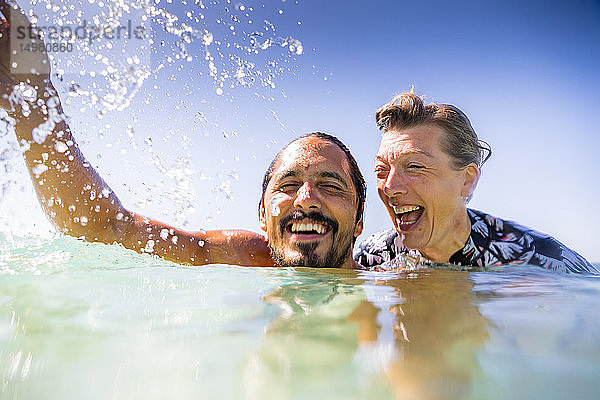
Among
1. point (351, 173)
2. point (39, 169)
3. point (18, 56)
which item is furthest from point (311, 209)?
point (18, 56)

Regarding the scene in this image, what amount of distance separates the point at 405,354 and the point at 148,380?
686 millimetres

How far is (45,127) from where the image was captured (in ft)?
12.5

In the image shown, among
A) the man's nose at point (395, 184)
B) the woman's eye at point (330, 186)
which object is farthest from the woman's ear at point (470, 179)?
the woman's eye at point (330, 186)

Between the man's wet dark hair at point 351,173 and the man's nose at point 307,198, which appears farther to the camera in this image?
the man's wet dark hair at point 351,173

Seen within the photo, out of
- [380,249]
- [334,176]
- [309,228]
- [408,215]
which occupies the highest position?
[334,176]

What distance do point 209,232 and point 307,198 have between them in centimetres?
123

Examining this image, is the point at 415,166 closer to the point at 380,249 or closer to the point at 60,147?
the point at 380,249

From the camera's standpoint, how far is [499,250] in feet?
15.6

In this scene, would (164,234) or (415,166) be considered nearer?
(164,234)

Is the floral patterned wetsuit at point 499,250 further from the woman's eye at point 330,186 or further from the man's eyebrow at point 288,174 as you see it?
the man's eyebrow at point 288,174

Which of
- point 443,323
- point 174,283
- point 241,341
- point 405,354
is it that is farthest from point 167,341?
point 174,283

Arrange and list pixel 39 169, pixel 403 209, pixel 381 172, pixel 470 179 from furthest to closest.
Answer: pixel 470 179 < pixel 381 172 < pixel 403 209 < pixel 39 169

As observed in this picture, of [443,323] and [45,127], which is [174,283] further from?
[45,127]

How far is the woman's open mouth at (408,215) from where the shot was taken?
4.66m
